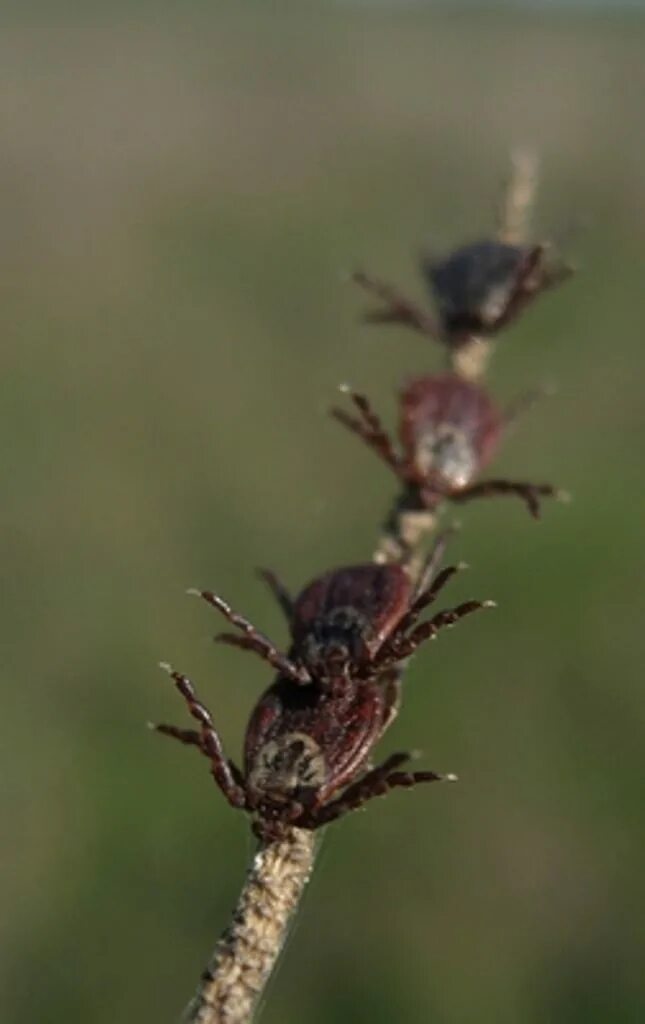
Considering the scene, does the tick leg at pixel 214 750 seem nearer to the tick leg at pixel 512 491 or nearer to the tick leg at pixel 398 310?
the tick leg at pixel 512 491

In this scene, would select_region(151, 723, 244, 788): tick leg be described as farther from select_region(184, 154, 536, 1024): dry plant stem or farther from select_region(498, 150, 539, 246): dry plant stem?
select_region(498, 150, 539, 246): dry plant stem

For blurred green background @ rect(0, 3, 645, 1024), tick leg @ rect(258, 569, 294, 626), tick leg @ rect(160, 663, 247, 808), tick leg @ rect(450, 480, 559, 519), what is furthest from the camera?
blurred green background @ rect(0, 3, 645, 1024)

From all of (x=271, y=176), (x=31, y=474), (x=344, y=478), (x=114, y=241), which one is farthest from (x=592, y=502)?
(x=271, y=176)

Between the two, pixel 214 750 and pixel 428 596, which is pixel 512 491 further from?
pixel 214 750

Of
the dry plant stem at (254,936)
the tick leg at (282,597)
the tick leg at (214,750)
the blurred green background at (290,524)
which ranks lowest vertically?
the dry plant stem at (254,936)

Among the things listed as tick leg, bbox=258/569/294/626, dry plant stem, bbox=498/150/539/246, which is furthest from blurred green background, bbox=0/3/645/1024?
tick leg, bbox=258/569/294/626

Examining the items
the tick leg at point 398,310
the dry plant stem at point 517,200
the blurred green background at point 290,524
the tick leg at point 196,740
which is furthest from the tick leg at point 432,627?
the blurred green background at point 290,524
